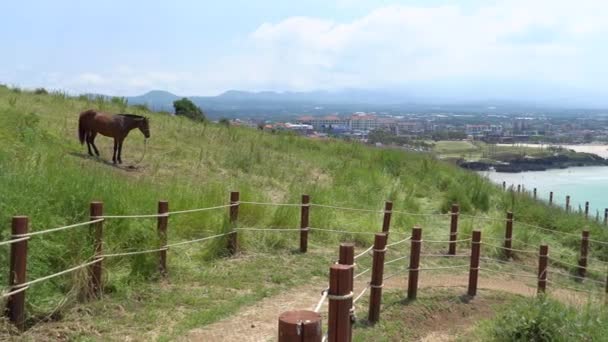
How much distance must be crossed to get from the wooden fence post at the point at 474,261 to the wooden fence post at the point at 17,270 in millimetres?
5583

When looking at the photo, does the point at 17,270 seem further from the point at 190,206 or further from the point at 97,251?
the point at 190,206

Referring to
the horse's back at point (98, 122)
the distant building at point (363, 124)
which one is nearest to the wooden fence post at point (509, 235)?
the horse's back at point (98, 122)

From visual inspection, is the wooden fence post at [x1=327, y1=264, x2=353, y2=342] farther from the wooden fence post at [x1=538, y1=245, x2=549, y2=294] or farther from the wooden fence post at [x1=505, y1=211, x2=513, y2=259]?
the wooden fence post at [x1=505, y1=211, x2=513, y2=259]

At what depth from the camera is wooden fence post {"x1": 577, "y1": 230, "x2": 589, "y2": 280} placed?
1144cm

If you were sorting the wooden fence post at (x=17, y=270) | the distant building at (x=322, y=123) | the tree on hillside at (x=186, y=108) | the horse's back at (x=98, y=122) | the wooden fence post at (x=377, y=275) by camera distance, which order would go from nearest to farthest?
1. the wooden fence post at (x=17, y=270)
2. the wooden fence post at (x=377, y=275)
3. the horse's back at (x=98, y=122)
4. the tree on hillside at (x=186, y=108)
5. the distant building at (x=322, y=123)

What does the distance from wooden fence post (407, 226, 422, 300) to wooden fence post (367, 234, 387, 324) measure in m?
1.01

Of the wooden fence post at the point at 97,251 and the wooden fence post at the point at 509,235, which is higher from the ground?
the wooden fence post at the point at 97,251

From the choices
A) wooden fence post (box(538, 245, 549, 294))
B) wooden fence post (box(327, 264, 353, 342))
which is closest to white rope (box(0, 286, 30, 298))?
wooden fence post (box(327, 264, 353, 342))

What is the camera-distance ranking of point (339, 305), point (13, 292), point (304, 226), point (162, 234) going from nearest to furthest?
point (339, 305) → point (13, 292) → point (162, 234) → point (304, 226)

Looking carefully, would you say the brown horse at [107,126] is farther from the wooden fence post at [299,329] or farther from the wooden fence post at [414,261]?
the wooden fence post at [299,329]

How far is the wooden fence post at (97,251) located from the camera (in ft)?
20.6

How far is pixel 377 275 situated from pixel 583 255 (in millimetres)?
6867

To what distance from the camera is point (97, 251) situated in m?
6.38

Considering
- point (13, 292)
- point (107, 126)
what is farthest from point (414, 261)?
point (107, 126)
